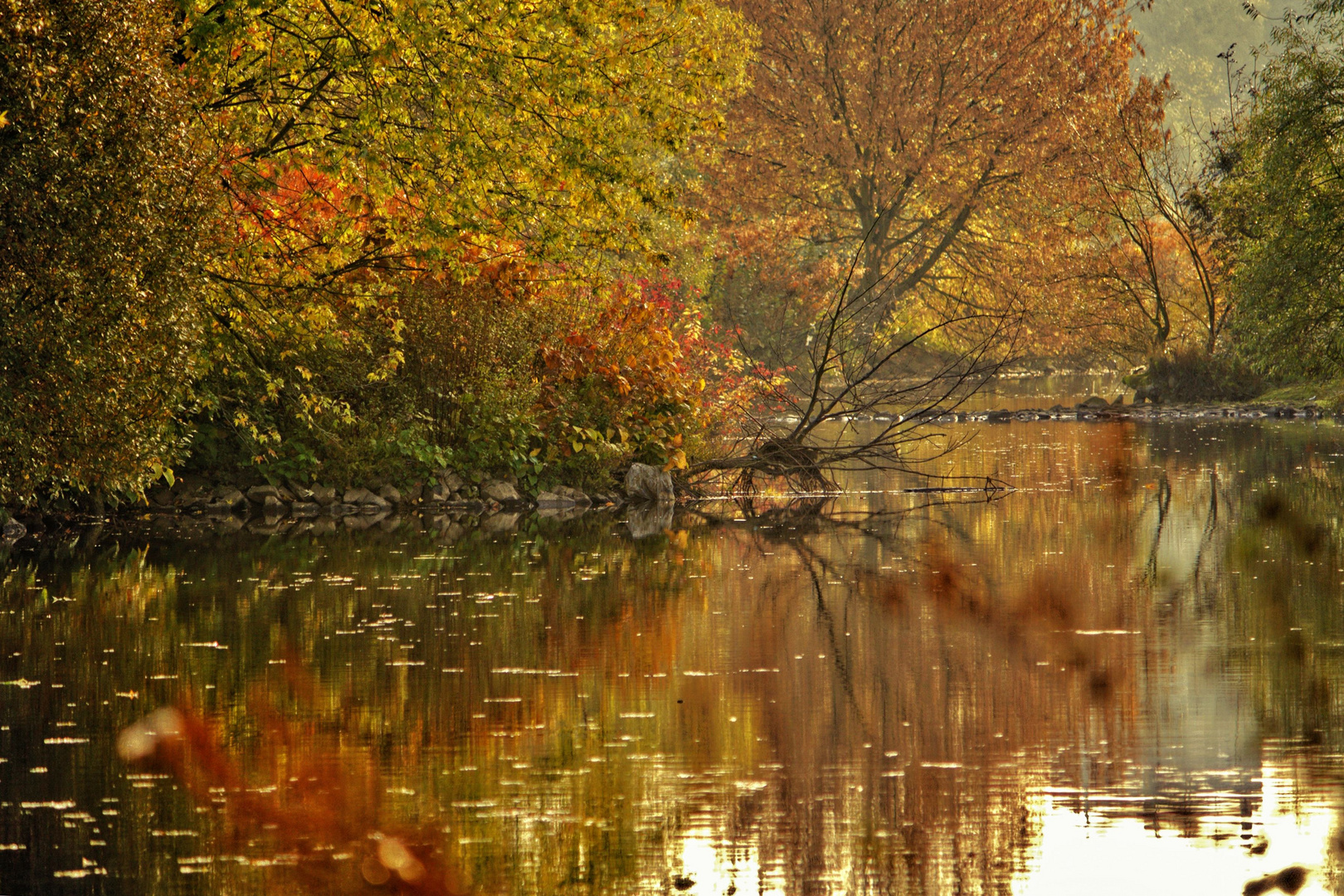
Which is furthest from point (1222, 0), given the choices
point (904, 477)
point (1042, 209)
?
point (904, 477)

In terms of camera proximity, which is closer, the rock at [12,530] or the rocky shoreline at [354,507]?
the rock at [12,530]

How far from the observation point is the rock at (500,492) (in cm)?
1911

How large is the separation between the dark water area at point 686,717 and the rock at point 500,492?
16.9ft

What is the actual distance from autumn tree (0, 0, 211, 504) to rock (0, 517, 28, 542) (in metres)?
3.11

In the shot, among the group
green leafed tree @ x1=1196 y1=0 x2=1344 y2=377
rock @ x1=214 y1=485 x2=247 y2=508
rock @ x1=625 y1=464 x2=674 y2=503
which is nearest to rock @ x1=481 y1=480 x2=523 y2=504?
rock @ x1=625 y1=464 x2=674 y2=503

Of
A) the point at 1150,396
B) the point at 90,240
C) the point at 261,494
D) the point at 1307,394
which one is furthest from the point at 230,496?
the point at 1307,394

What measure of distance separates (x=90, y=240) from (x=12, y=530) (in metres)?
5.15

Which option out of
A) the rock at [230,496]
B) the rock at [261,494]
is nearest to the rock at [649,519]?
the rock at [261,494]

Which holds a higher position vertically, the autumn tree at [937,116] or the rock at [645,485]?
the autumn tree at [937,116]

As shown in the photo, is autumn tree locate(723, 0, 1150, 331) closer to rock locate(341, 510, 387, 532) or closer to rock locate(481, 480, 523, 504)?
rock locate(481, 480, 523, 504)

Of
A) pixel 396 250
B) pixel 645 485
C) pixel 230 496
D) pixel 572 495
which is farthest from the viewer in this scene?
pixel 645 485

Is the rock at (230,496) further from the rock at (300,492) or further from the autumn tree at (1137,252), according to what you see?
the autumn tree at (1137,252)

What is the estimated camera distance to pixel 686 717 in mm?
6988

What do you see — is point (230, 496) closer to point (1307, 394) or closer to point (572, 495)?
point (572, 495)
